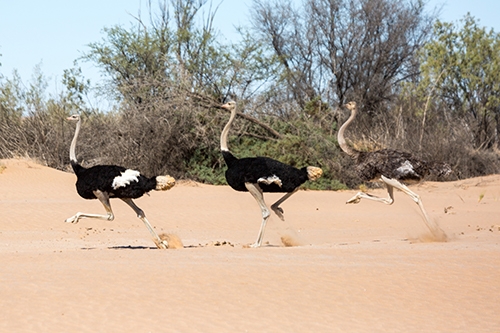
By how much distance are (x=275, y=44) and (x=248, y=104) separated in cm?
1246

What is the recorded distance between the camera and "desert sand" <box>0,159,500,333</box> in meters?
6.47

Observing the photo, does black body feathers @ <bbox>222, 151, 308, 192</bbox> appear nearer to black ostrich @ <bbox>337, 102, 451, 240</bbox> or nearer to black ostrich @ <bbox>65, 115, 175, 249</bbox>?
black ostrich @ <bbox>65, 115, 175, 249</bbox>

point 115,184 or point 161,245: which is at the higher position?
point 115,184

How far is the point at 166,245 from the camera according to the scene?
11125mm

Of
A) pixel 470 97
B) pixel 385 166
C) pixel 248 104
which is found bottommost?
pixel 385 166

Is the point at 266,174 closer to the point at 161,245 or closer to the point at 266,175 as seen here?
the point at 266,175

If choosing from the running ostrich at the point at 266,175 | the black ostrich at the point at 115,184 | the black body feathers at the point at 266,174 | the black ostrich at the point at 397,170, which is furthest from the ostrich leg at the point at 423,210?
the black ostrich at the point at 115,184

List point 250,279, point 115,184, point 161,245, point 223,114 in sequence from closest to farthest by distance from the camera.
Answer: point 250,279 → point 115,184 → point 161,245 → point 223,114

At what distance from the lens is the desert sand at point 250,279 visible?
647 centimetres

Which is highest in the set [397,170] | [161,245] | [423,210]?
[397,170]

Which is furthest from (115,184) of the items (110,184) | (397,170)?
(397,170)

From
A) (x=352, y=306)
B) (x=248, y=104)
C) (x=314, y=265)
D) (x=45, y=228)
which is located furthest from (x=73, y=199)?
(x=352, y=306)

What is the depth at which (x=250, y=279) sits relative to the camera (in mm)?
8047

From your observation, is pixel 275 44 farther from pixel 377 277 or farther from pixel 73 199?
pixel 377 277
